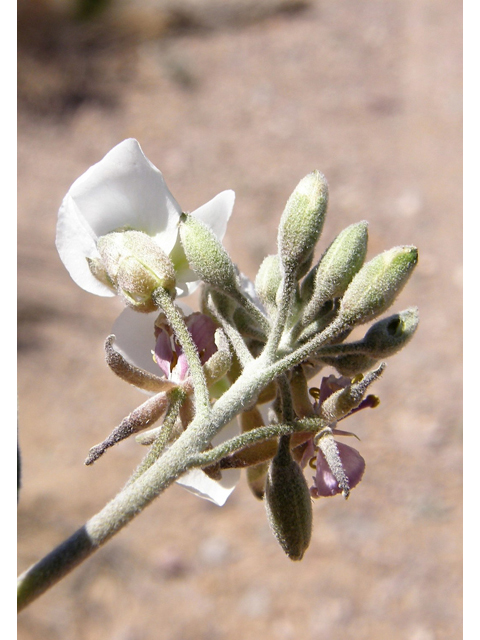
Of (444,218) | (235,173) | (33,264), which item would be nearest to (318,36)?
(235,173)

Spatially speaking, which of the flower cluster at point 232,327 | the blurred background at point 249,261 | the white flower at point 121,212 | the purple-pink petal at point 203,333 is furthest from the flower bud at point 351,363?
the blurred background at point 249,261

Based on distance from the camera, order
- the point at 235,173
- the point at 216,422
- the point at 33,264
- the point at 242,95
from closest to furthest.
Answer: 1. the point at 216,422
2. the point at 33,264
3. the point at 235,173
4. the point at 242,95

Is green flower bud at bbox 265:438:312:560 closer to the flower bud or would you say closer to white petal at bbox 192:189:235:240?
the flower bud

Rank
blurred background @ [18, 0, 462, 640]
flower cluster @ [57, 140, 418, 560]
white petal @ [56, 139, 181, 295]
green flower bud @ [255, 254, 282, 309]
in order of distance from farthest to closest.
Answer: blurred background @ [18, 0, 462, 640], green flower bud @ [255, 254, 282, 309], white petal @ [56, 139, 181, 295], flower cluster @ [57, 140, 418, 560]

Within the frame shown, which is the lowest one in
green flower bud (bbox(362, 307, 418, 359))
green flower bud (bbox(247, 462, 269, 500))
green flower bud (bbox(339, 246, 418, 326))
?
green flower bud (bbox(247, 462, 269, 500))

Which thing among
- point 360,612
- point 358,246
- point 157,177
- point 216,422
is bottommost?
point 360,612

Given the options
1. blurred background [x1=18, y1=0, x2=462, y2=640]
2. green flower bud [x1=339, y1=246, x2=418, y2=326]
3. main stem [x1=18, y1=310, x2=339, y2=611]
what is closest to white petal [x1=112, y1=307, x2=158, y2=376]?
main stem [x1=18, y1=310, x2=339, y2=611]

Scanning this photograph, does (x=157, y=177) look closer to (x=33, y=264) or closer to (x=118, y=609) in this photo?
(x=118, y=609)
